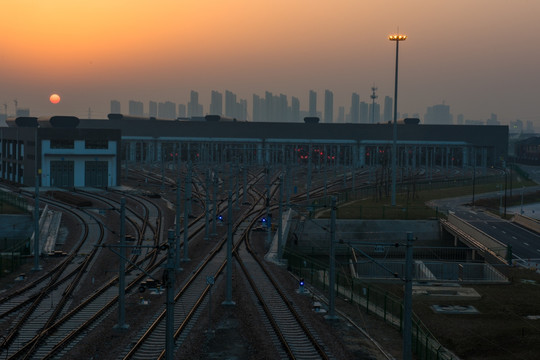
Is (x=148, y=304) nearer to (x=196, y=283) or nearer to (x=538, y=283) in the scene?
(x=196, y=283)

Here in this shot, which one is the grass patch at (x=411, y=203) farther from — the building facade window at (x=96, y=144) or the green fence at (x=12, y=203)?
the building facade window at (x=96, y=144)

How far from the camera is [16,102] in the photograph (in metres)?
124

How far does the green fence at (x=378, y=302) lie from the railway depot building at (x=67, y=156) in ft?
154

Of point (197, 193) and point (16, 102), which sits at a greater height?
point (16, 102)

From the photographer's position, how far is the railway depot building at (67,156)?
79.4 meters

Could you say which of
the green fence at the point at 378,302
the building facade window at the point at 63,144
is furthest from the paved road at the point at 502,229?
the building facade window at the point at 63,144

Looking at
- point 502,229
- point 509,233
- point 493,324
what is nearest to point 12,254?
point 493,324

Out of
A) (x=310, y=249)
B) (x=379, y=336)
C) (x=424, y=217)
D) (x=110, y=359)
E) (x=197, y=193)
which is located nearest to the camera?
(x=110, y=359)

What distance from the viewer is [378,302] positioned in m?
31.3

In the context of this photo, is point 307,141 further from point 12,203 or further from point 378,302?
point 378,302

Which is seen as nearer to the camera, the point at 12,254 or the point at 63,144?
the point at 12,254

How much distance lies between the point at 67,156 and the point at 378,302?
58.6 m

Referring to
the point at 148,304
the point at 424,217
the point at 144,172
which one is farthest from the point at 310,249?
the point at 144,172

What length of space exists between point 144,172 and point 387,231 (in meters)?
61.6
